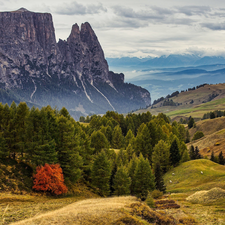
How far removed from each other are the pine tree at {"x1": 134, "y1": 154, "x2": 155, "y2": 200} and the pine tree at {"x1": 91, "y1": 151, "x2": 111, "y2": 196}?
5992mm

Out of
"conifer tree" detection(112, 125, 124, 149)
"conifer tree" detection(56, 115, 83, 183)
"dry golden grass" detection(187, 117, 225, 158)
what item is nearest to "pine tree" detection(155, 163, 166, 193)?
"conifer tree" detection(56, 115, 83, 183)

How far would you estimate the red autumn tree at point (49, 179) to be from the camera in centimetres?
4112

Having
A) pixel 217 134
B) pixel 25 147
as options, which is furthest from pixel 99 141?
pixel 217 134

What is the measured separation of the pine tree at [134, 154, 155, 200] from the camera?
5333 centimetres

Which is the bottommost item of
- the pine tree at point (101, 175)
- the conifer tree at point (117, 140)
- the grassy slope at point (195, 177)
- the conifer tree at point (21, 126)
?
the grassy slope at point (195, 177)

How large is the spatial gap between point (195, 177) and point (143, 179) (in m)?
18.2

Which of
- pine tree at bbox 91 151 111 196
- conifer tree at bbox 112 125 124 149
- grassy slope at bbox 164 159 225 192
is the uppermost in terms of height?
conifer tree at bbox 112 125 124 149

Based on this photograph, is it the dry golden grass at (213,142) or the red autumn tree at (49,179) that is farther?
the dry golden grass at (213,142)

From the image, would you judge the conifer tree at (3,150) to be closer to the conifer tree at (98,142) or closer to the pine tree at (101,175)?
the pine tree at (101,175)

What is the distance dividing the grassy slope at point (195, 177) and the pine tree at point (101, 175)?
16404mm

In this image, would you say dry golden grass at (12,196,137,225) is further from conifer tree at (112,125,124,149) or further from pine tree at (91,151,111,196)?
conifer tree at (112,125,124,149)

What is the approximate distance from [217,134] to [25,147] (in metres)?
98.1

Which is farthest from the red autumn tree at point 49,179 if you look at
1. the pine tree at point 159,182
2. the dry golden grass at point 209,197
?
the pine tree at point 159,182

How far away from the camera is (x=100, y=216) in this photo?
2673 centimetres
